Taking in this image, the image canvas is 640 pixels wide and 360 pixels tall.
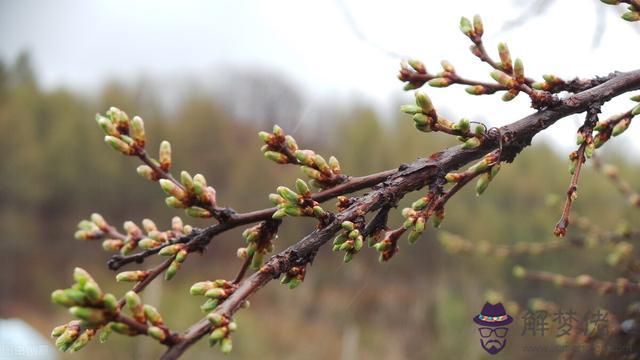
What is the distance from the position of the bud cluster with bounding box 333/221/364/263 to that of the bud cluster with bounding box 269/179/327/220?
0.05 meters

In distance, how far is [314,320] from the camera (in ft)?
44.6

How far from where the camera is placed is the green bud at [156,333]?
0.75 meters

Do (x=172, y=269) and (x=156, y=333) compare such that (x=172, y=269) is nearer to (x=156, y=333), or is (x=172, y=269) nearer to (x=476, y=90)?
(x=156, y=333)

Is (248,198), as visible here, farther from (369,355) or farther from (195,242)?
(195,242)

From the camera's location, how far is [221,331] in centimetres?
81

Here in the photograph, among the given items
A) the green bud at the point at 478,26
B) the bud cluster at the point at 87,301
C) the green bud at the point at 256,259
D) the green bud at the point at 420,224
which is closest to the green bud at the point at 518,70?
the green bud at the point at 478,26

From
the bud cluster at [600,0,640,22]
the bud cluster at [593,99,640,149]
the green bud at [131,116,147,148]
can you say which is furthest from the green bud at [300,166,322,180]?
the bud cluster at [600,0,640,22]

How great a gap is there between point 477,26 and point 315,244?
564mm

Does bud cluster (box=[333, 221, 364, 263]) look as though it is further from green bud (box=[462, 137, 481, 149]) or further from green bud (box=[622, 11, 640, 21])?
green bud (box=[622, 11, 640, 21])

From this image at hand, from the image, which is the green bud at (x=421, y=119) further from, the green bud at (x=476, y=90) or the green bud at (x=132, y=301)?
the green bud at (x=132, y=301)

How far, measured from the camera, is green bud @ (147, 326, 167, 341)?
0.75 metres

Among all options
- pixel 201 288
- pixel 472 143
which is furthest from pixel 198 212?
pixel 472 143

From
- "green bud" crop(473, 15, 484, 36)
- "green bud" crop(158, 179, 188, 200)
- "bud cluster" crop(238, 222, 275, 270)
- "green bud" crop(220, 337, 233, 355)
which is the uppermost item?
"green bud" crop(473, 15, 484, 36)

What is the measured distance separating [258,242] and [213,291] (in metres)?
0.19
